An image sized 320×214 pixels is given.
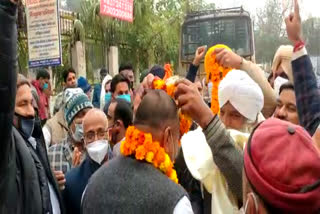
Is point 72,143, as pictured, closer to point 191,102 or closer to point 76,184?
point 76,184

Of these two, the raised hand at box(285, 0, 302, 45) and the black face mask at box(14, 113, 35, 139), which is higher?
the raised hand at box(285, 0, 302, 45)

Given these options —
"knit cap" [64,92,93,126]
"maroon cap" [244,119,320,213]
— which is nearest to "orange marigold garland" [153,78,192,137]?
"maroon cap" [244,119,320,213]

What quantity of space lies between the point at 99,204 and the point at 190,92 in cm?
64

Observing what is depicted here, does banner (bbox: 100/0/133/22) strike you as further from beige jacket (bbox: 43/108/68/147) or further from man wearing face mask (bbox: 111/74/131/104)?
beige jacket (bbox: 43/108/68/147)

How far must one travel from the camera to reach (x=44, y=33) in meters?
7.14

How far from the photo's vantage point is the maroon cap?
1.21 meters

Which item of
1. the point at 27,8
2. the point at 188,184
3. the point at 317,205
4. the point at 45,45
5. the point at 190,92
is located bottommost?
the point at 188,184

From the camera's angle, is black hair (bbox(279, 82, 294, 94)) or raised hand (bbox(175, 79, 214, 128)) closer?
raised hand (bbox(175, 79, 214, 128))

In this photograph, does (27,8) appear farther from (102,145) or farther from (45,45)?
(102,145)

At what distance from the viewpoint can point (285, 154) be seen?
1.25m

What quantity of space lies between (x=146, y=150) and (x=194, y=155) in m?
0.46

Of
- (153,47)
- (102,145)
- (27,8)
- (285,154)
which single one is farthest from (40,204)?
(153,47)

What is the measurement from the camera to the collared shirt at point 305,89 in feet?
8.17

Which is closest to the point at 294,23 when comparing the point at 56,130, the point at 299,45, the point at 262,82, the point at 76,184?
the point at 299,45
